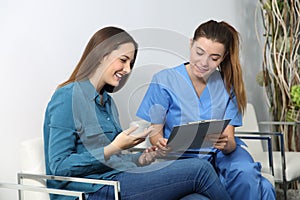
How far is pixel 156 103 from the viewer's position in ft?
8.11

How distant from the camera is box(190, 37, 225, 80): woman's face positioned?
7.90 feet

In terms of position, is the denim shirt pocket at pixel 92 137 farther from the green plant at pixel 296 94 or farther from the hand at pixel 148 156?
the green plant at pixel 296 94

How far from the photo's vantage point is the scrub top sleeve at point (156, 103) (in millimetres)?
2451

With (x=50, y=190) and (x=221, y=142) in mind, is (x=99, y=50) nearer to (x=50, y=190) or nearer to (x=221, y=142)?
(x=50, y=190)

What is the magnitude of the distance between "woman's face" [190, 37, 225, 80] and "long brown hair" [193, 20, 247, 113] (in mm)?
24

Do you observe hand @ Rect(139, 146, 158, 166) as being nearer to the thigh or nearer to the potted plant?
the thigh

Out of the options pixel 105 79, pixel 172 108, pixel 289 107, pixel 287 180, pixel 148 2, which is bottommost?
pixel 287 180

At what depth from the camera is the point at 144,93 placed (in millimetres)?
2439

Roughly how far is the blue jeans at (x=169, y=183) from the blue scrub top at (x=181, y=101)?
14.1 inches

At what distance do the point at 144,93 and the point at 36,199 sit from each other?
661mm

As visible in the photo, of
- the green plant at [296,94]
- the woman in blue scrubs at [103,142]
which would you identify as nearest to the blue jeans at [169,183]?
the woman in blue scrubs at [103,142]

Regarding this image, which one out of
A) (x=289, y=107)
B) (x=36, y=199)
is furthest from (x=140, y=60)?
(x=289, y=107)

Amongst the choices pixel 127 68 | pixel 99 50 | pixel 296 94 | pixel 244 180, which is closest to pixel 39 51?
pixel 99 50

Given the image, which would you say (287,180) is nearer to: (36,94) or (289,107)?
(289,107)
